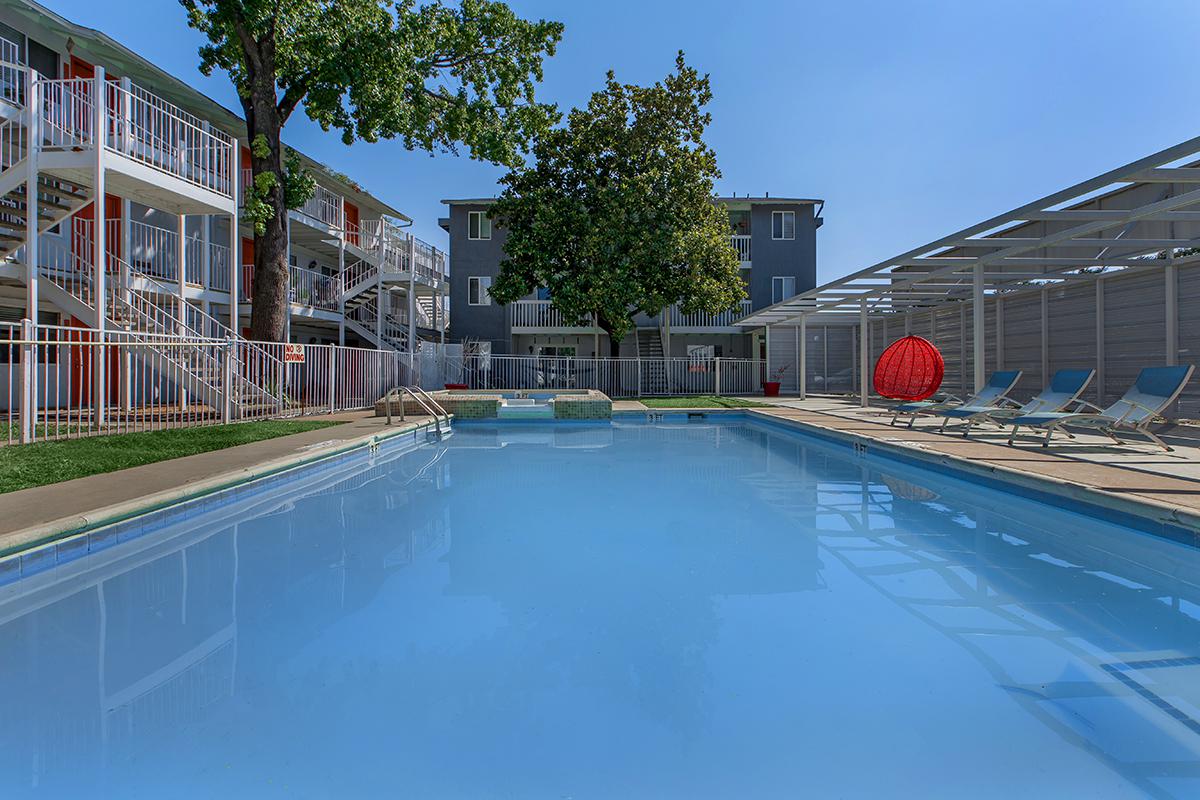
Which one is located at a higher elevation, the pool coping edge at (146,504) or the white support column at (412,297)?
the white support column at (412,297)

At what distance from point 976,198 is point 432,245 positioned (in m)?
19.0

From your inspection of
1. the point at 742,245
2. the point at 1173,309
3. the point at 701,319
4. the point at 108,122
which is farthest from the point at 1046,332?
the point at 108,122

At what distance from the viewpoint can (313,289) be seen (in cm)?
2061

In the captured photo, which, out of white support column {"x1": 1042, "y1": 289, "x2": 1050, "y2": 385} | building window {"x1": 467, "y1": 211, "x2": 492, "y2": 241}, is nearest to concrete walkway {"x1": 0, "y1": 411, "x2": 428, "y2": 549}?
white support column {"x1": 1042, "y1": 289, "x2": 1050, "y2": 385}

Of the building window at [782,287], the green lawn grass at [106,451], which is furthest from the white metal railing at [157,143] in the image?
the building window at [782,287]

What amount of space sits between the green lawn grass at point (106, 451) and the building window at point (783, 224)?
2260cm

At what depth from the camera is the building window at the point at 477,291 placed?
27.5m

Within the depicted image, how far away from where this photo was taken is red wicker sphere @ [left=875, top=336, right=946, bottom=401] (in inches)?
511

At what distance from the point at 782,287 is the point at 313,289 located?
Result: 18.7 metres

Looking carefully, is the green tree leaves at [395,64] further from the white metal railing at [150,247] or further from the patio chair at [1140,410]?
the patio chair at [1140,410]

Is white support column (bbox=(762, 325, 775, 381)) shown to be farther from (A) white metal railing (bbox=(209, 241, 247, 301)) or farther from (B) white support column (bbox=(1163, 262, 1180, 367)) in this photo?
(A) white metal railing (bbox=(209, 241, 247, 301))

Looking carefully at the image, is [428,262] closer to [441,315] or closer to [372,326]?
[441,315]

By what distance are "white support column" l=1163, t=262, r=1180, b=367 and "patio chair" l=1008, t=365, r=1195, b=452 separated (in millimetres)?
2603

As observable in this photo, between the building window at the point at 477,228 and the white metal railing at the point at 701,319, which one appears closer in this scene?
the white metal railing at the point at 701,319
